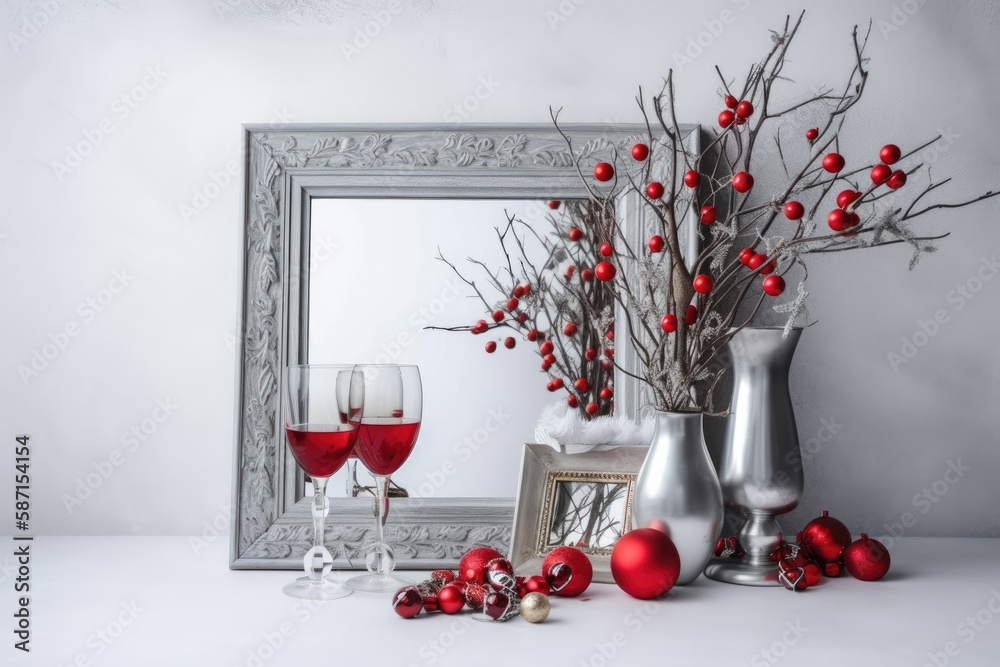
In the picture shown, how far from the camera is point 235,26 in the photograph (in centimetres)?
125

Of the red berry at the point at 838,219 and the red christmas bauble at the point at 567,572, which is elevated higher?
the red berry at the point at 838,219

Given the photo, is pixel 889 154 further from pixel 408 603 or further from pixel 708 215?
pixel 408 603

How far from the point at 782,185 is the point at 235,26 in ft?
2.99

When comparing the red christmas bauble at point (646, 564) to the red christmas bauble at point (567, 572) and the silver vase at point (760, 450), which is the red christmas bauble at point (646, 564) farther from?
the silver vase at point (760, 450)

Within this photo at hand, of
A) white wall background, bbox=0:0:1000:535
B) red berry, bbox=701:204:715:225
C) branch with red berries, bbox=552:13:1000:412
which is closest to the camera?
branch with red berries, bbox=552:13:1000:412

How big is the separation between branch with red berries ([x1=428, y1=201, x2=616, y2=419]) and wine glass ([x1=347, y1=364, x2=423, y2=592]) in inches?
8.2

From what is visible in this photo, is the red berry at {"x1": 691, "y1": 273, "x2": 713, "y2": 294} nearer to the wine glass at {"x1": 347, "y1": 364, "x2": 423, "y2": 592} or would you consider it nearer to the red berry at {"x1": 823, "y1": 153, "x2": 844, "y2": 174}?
the red berry at {"x1": 823, "y1": 153, "x2": 844, "y2": 174}

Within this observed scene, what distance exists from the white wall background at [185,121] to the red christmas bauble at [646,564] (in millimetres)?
447

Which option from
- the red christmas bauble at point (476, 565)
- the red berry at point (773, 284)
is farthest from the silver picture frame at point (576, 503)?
the red berry at point (773, 284)

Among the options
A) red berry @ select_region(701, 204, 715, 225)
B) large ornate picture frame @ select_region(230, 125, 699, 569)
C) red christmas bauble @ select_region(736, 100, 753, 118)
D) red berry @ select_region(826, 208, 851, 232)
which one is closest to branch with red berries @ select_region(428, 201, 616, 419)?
large ornate picture frame @ select_region(230, 125, 699, 569)

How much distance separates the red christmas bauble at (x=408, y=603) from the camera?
87 centimetres

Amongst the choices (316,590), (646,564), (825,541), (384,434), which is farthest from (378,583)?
(825,541)

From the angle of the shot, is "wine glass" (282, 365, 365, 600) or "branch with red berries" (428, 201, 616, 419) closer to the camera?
"wine glass" (282, 365, 365, 600)

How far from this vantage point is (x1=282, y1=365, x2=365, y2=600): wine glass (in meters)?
0.95
